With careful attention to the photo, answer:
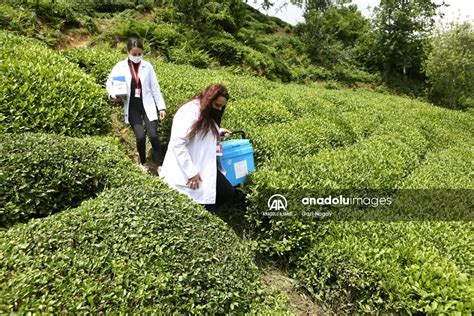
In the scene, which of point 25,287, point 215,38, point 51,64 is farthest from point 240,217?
point 215,38

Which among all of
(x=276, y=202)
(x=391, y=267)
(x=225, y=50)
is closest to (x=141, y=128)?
(x=276, y=202)

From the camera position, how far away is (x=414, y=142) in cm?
864

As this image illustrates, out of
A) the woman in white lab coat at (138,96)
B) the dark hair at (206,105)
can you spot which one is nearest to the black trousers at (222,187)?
the dark hair at (206,105)

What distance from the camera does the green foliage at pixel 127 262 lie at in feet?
7.87

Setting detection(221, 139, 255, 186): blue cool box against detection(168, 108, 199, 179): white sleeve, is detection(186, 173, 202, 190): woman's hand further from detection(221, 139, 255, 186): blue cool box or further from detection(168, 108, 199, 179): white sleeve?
detection(221, 139, 255, 186): blue cool box

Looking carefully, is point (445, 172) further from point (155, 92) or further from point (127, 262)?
point (127, 262)

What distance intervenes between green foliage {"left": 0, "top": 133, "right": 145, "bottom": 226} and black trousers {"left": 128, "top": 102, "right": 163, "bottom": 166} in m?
0.96

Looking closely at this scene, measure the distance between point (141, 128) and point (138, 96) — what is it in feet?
1.67

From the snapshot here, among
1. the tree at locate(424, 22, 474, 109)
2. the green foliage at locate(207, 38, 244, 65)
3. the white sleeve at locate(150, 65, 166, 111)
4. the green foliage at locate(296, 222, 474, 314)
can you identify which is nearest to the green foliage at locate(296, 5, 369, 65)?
the tree at locate(424, 22, 474, 109)

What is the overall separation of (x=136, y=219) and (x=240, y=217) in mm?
2331

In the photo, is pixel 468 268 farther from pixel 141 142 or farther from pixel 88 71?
pixel 88 71

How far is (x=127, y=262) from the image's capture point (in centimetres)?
277

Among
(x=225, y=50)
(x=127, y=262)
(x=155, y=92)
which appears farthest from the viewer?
(x=225, y=50)

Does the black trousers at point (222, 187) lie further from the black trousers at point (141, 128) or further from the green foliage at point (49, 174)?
the black trousers at point (141, 128)
